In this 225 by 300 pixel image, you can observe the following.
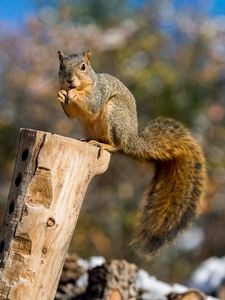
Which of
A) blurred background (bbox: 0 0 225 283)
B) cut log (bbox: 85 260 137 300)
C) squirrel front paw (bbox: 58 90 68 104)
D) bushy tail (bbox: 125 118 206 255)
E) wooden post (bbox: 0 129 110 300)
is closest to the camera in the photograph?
wooden post (bbox: 0 129 110 300)

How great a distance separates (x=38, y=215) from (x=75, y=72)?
0.77 m

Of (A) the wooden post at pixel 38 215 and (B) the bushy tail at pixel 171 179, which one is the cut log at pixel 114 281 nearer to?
(B) the bushy tail at pixel 171 179

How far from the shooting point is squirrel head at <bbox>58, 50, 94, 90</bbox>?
10.2ft

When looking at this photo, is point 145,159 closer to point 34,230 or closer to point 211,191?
point 34,230

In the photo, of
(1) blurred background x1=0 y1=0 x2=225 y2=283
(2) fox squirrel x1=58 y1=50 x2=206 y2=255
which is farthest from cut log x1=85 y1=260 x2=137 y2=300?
(1) blurred background x1=0 y1=0 x2=225 y2=283

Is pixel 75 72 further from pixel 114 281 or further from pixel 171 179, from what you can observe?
pixel 114 281

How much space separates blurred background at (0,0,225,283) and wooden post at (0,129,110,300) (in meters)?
4.78

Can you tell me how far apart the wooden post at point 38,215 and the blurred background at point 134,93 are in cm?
478

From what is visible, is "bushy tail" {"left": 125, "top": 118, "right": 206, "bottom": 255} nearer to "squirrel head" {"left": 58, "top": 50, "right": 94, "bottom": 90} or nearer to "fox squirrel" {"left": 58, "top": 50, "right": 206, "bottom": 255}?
"fox squirrel" {"left": 58, "top": 50, "right": 206, "bottom": 255}

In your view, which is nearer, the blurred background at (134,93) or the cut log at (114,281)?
the cut log at (114,281)

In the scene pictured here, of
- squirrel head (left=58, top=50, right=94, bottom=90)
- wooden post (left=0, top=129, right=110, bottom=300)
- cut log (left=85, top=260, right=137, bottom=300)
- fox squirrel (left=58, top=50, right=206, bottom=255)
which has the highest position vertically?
squirrel head (left=58, top=50, right=94, bottom=90)

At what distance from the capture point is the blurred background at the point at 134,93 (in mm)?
7859

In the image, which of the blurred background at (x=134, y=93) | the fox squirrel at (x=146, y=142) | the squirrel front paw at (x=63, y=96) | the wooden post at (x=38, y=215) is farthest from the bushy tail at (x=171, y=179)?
the blurred background at (x=134, y=93)

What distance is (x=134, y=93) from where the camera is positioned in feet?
26.1
